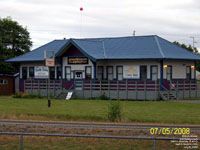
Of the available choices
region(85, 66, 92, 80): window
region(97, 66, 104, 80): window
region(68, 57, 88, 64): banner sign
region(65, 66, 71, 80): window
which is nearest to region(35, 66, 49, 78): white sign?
region(65, 66, 71, 80): window

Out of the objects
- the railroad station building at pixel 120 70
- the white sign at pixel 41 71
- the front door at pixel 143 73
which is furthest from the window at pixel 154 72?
Result: the white sign at pixel 41 71

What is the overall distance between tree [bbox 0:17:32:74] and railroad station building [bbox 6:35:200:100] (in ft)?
43.6

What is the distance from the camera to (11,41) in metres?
59.8

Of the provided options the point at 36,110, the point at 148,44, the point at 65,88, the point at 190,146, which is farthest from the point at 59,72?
the point at 190,146

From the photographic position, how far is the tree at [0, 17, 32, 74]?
190ft

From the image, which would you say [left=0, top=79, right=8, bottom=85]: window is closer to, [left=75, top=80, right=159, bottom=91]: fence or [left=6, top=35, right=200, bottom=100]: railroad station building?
[left=6, top=35, right=200, bottom=100]: railroad station building

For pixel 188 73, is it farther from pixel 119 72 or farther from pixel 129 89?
pixel 129 89

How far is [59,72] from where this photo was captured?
142ft

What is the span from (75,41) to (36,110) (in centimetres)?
1547

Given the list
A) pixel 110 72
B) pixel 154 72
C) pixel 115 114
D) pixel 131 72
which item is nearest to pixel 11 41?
pixel 110 72

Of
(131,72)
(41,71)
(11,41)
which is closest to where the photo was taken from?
(131,72)

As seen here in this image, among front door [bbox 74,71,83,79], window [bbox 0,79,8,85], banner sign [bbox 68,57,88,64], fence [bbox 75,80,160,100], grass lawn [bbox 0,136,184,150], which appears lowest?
grass lawn [bbox 0,136,184,150]

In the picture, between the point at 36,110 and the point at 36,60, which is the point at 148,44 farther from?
the point at 36,110

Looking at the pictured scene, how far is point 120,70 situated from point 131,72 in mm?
1333
